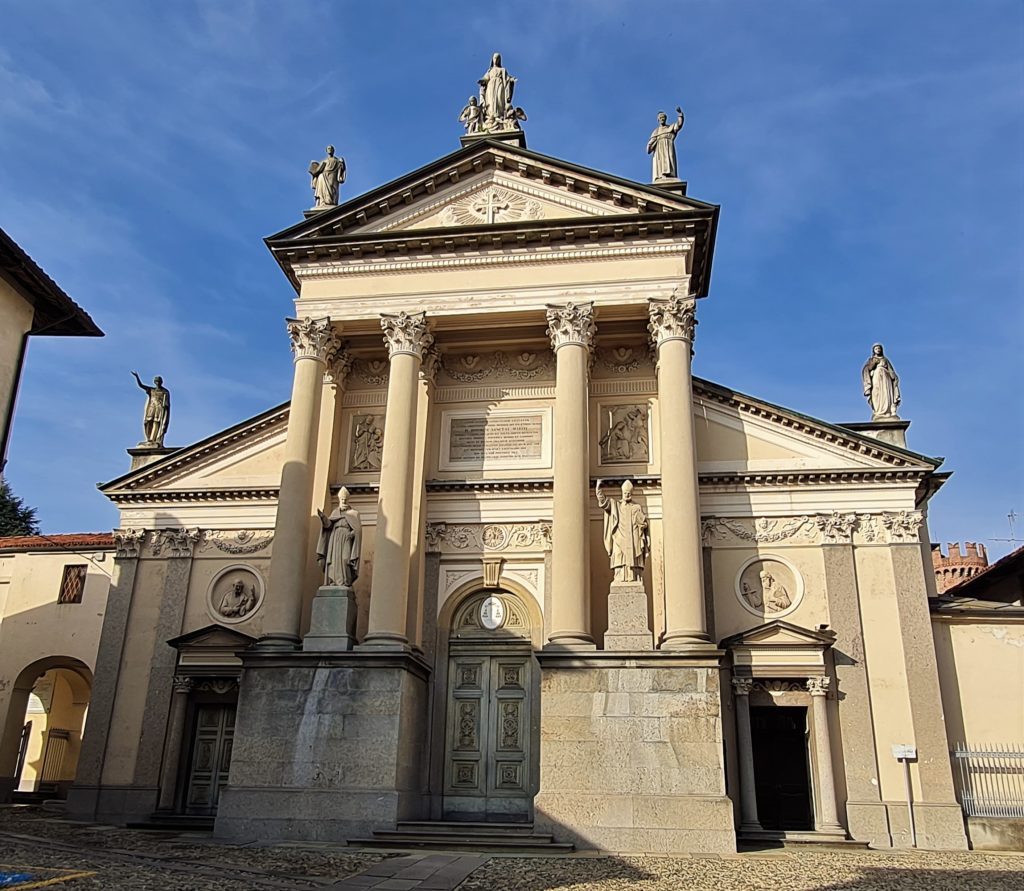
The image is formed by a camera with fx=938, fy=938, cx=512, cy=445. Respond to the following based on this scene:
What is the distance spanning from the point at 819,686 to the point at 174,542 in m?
15.5

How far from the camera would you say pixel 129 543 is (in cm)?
Answer: 2350

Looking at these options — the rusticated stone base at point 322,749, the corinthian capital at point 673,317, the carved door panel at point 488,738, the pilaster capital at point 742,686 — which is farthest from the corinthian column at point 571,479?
the pilaster capital at point 742,686

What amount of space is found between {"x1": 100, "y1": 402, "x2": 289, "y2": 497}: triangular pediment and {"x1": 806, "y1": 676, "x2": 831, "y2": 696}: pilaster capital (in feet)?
44.3

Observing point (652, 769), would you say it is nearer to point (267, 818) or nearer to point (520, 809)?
point (520, 809)

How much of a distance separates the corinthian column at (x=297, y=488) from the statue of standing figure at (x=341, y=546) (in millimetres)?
537

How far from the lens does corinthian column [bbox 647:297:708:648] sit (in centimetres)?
1778

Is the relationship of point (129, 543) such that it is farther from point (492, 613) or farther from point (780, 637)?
point (780, 637)

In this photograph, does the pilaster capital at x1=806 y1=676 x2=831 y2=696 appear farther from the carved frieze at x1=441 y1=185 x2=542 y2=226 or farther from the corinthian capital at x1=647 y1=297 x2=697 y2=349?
the carved frieze at x1=441 y1=185 x2=542 y2=226

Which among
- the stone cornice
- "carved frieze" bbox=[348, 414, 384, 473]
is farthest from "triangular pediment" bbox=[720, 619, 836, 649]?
"carved frieze" bbox=[348, 414, 384, 473]

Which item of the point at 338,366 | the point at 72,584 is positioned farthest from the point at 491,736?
the point at 72,584

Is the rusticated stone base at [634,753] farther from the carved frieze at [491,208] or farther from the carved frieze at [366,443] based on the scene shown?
the carved frieze at [491,208]

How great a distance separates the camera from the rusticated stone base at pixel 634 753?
52.0 ft

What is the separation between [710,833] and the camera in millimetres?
15719

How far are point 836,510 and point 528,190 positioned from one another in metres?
10.1
